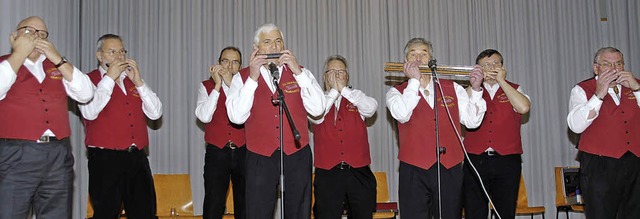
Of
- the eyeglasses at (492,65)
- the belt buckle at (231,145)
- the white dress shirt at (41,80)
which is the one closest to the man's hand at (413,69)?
the eyeglasses at (492,65)

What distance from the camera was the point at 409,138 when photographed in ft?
15.8

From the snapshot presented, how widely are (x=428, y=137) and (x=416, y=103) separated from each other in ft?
0.86

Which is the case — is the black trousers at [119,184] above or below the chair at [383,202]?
above

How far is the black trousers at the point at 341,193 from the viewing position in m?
5.45

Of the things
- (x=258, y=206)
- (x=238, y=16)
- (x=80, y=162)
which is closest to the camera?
(x=258, y=206)

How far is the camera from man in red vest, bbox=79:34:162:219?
197 inches

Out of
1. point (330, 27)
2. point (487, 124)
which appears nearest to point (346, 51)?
point (330, 27)

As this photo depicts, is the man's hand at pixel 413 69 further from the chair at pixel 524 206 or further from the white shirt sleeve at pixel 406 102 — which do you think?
the chair at pixel 524 206

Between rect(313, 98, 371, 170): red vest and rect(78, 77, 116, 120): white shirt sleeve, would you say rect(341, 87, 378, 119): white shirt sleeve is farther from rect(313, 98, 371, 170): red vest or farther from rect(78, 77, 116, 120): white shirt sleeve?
rect(78, 77, 116, 120): white shirt sleeve

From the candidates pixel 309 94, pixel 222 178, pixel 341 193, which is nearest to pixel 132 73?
pixel 222 178

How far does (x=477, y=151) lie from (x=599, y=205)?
114 centimetres

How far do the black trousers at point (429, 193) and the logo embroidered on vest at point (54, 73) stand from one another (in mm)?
2519

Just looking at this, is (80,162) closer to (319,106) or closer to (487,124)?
(319,106)

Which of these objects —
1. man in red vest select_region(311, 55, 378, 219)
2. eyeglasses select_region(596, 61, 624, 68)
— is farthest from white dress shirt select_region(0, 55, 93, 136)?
eyeglasses select_region(596, 61, 624, 68)
